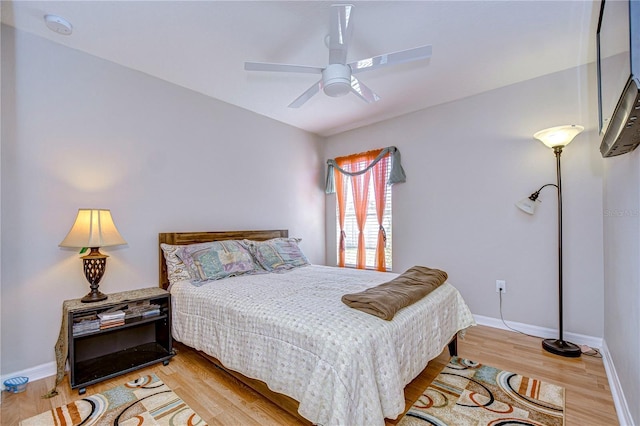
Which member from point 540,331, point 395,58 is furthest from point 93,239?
point 540,331

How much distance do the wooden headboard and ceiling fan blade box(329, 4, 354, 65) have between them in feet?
7.06

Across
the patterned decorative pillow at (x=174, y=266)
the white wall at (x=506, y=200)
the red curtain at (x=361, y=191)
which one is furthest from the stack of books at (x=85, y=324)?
the white wall at (x=506, y=200)

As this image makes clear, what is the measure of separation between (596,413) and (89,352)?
11.9 feet

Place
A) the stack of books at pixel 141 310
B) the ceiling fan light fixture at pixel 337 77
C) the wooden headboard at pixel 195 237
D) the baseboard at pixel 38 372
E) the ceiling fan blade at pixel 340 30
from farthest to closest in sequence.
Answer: the wooden headboard at pixel 195 237 < the stack of books at pixel 141 310 < the baseboard at pixel 38 372 < the ceiling fan light fixture at pixel 337 77 < the ceiling fan blade at pixel 340 30

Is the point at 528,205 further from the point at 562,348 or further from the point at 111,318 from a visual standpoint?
the point at 111,318

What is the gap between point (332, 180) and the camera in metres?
4.70

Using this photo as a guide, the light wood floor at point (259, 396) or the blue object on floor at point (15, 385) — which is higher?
the blue object on floor at point (15, 385)

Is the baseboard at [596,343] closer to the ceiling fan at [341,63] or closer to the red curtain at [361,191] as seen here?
the red curtain at [361,191]

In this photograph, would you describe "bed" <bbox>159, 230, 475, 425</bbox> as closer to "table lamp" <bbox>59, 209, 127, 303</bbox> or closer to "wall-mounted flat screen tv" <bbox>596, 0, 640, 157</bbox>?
"table lamp" <bbox>59, 209, 127, 303</bbox>

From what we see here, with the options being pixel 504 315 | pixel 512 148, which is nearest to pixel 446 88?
pixel 512 148

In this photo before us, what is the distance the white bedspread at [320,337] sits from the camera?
137cm

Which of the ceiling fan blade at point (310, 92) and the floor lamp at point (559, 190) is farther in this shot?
the floor lamp at point (559, 190)

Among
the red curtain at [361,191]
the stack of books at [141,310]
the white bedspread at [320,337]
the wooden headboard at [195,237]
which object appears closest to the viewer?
the white bedspread at [320,337]

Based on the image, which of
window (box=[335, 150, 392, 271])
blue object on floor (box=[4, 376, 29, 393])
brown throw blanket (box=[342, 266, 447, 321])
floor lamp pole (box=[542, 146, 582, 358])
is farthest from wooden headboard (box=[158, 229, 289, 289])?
floor lamp pole (box=[542, 146, 582, 358])
